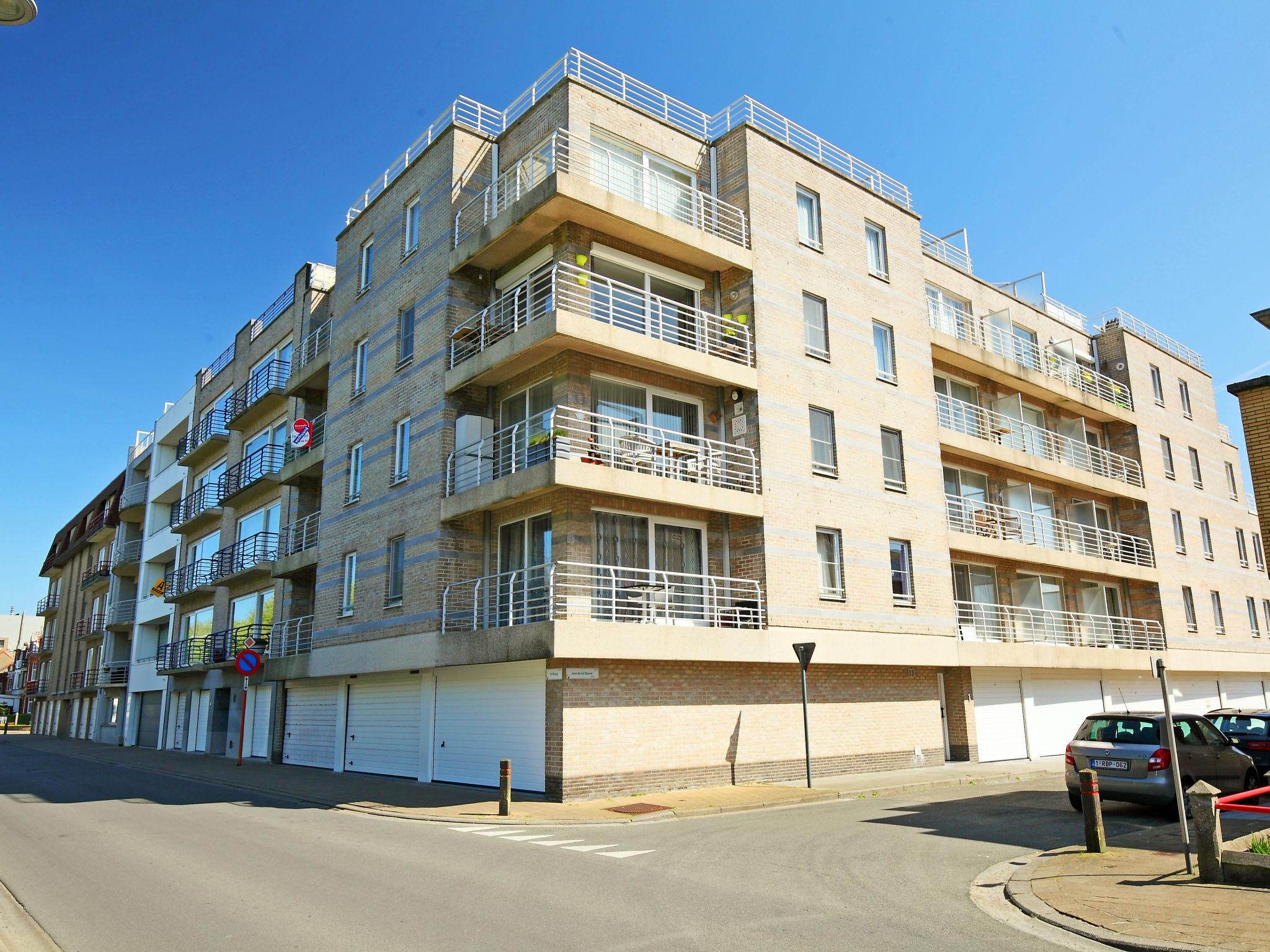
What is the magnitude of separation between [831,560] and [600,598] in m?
6.90

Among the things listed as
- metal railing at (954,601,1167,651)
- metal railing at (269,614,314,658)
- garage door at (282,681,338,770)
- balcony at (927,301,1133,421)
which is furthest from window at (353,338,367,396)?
metal railing at (954,601,1167,651)

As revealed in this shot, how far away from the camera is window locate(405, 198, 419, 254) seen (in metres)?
23.6

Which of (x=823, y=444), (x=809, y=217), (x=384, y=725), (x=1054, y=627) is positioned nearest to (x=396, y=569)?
(x=384, y=725)

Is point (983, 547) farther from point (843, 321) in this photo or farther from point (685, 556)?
point (685, 556)

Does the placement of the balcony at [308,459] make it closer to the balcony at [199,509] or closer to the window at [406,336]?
the window at [406,336]

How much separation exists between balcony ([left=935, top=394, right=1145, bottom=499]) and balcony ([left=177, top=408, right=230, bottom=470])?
2631 cm

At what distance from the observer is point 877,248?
2525 cm

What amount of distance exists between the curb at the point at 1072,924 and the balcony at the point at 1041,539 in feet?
53.7

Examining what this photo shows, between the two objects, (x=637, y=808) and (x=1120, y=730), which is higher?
(x=1120, y=730)

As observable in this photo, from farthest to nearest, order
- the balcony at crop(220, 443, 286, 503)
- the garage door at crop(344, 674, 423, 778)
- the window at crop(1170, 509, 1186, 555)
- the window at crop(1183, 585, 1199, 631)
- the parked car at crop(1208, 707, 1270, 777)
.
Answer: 1. the window at crop(1170, 509, 1186, 555)
2. the window at crop(1183, 585, 1199, 631)
3. the balcony at crop(220, 443, 286, 503)
4. the garage door at crop(344, 674, 423, 778)
5. the parked car at crop(1208, 707, 1270, 777)

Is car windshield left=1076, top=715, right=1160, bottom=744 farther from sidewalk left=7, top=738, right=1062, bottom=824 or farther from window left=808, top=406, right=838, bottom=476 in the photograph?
window left=808, top=406, right=838, bottom=476

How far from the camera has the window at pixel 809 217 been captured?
2306 cm

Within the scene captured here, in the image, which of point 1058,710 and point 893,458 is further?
point 1058,710

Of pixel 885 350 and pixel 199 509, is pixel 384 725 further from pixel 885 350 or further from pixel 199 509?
pixel 199 509
